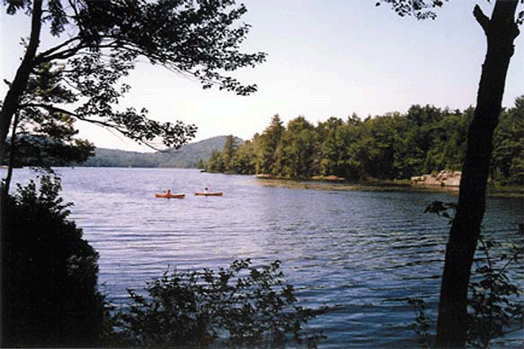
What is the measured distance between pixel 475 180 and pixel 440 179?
7679 centimetres

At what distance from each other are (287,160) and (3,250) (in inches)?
4067

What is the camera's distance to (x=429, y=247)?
1906 centimetres

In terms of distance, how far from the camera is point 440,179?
75750 mm

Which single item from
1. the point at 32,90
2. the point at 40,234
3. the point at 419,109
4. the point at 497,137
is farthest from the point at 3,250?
the point at 419,109

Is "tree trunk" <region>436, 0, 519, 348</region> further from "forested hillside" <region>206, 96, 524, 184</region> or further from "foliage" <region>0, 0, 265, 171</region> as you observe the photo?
"forested hillside" <region>206, 96, 524, 184</region>

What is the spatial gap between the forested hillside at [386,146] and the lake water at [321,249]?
35.0 m

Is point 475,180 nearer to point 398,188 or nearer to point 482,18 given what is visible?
point 482,18

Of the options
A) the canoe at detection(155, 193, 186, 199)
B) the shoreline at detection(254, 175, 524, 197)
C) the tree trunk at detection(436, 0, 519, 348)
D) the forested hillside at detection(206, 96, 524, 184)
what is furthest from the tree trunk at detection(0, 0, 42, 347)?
the forested hillside at detection(206, 96, 524, 184)

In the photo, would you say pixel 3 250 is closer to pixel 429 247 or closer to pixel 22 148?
pixel 22 148

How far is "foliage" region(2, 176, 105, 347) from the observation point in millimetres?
4852

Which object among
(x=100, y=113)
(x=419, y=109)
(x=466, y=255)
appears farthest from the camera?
(x=419, y=109)

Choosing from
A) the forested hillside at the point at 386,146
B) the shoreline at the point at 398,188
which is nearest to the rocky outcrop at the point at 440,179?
the forested hillside at the point at 386,146

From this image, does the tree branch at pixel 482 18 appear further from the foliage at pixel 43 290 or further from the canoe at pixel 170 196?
the canoe at pixel 170 196

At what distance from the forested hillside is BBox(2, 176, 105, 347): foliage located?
66198 millimetres
